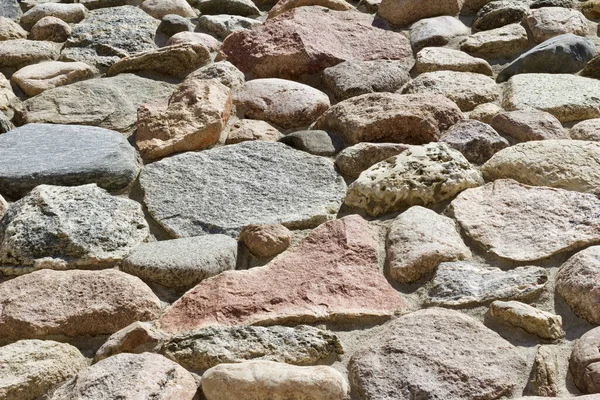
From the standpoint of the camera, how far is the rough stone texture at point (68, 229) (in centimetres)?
177

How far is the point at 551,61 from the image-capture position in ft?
8.25

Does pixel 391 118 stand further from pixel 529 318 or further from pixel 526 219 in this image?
pixel 529 318

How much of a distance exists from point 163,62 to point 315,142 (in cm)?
62

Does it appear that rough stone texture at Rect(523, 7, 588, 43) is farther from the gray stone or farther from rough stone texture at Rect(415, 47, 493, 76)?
the gray stone

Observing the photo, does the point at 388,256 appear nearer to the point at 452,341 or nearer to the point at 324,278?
the point at 324,278

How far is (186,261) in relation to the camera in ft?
5.68

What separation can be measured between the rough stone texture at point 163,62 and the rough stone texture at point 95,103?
0.27 ft

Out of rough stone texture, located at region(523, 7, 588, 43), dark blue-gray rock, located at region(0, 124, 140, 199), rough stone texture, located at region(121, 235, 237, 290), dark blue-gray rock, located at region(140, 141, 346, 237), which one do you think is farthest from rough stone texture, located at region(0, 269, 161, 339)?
rough stone texture, located at region(523, 7, 588, 43)

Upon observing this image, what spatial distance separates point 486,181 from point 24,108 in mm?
1207

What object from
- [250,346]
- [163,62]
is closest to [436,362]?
[250,346]

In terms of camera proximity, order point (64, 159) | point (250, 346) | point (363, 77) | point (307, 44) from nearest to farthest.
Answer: point (250, 346) → point (64, 159) → point (363, 77) → point (307, 44)

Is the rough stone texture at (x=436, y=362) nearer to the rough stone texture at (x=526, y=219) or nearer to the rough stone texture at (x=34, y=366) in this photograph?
the rough stone texture at (x=526, y=219)

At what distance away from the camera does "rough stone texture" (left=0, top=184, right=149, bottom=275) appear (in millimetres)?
1772

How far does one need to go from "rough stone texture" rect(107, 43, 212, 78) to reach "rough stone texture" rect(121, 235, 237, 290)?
33.9 inches
